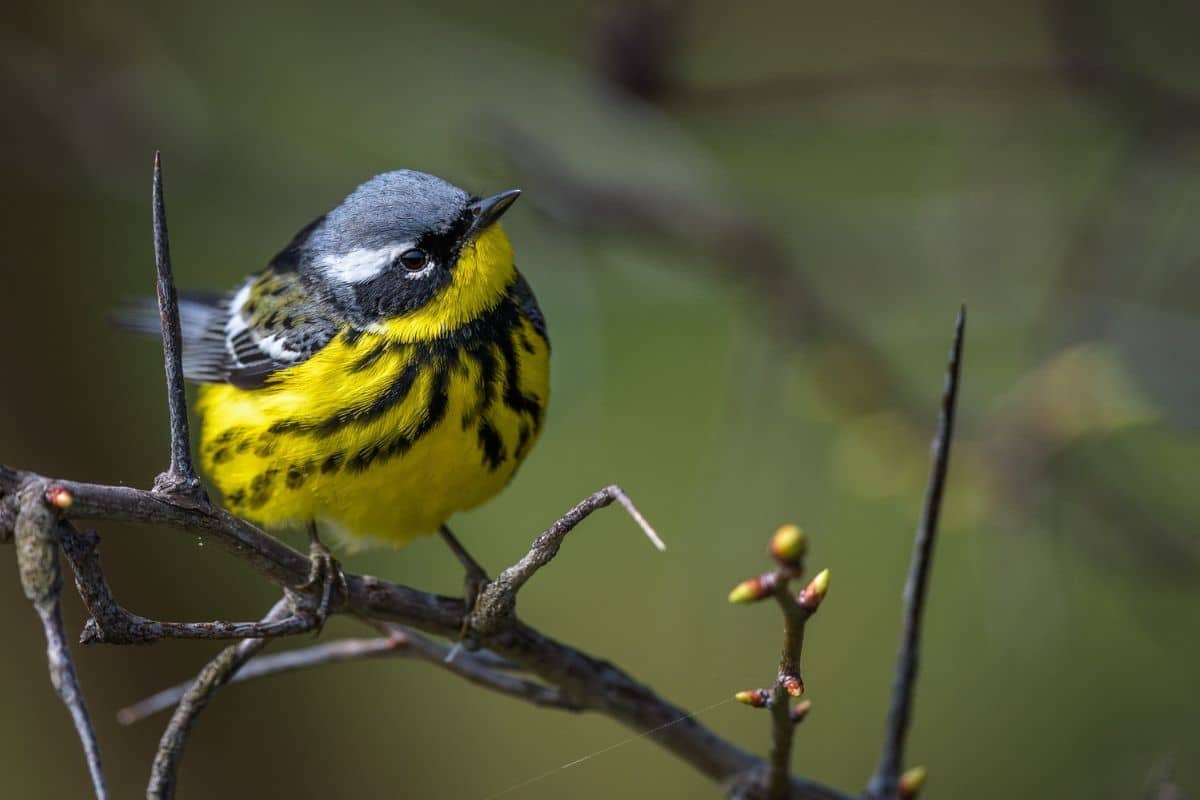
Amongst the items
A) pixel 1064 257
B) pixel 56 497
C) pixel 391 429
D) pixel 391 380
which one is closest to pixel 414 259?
pixel 391 380

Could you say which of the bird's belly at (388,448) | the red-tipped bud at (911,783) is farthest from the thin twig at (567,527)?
the bird's belly at (388,448)

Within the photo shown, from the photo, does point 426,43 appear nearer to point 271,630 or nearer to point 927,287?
point 927,287

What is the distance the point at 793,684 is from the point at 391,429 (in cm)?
147

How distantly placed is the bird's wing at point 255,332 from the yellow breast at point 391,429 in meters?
0.09

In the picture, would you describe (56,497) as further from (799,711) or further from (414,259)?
(414,259)

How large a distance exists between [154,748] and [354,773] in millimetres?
999

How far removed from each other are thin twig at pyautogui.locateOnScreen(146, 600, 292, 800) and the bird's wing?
4.43 feet

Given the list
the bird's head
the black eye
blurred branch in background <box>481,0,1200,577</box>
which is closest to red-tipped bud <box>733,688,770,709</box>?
the bird's head

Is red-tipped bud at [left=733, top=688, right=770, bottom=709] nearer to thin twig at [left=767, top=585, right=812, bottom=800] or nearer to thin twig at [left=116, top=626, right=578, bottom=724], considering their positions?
thin twig at [left=767, top=585, right=812, bottom=800]

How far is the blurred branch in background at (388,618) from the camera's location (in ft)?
4.39

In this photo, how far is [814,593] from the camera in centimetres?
151

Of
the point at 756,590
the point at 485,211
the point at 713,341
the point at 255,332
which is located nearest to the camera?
the point at 756,590

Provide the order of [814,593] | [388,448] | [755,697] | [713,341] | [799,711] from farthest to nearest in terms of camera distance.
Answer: [713,341]
[388,448]
[799,711]
[755,697]
[814,593]

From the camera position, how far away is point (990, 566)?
3.93 meters
